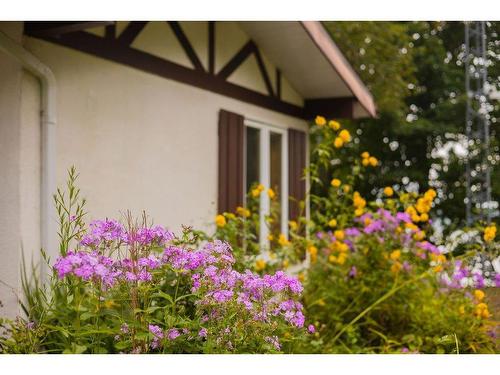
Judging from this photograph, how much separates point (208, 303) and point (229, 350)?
0.28 meters

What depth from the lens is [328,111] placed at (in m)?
7.73

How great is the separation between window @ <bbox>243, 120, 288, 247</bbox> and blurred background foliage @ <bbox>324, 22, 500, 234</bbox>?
150cm

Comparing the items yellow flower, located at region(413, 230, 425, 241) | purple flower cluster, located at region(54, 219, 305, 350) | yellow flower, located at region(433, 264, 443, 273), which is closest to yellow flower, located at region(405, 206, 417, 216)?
yellow flower, located at region(413, 230, 425, 241)

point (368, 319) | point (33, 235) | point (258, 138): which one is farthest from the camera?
point (258, 138)

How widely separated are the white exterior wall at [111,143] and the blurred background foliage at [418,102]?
2.03 metres

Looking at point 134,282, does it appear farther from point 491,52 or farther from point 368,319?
point 491,52

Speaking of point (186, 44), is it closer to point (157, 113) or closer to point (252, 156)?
point (157, 113)

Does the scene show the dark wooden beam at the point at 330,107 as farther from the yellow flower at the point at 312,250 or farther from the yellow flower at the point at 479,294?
the yellow flower at the point at 479,294

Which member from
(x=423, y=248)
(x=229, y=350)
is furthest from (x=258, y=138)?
(x=229, y=350)

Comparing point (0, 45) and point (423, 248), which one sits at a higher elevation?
point (0, 45)

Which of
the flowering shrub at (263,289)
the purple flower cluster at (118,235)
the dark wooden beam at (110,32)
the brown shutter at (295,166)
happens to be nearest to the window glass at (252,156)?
the flowering shrub at (263,289)

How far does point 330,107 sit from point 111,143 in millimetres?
3562

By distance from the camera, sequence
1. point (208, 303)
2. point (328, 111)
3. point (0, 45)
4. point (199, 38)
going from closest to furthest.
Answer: point (208, 303)
point (0, 45)
point (199, 38)
point (328, 111)
